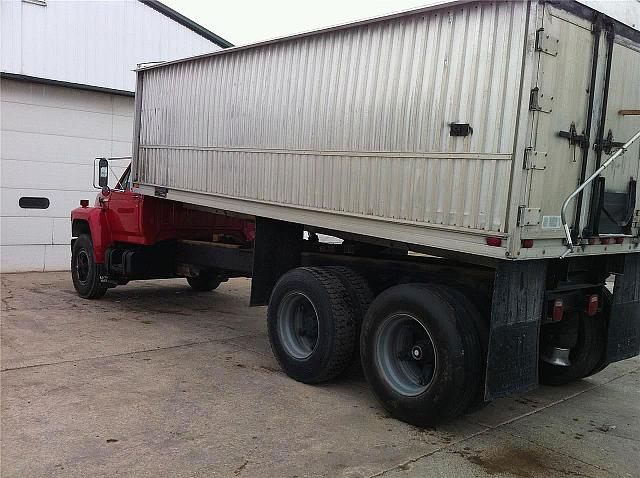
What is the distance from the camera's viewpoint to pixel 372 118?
527 centimetres

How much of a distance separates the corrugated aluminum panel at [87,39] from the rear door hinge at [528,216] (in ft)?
34.4

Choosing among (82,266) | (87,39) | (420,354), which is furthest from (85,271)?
(420,354)

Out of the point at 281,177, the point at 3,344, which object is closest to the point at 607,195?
the point at 281,177

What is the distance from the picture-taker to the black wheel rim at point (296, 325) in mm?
5973

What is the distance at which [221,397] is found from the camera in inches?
208

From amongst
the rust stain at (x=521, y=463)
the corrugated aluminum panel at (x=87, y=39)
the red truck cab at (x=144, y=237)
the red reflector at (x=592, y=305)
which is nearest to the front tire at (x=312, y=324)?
the rust stain at (x=521, y=463)

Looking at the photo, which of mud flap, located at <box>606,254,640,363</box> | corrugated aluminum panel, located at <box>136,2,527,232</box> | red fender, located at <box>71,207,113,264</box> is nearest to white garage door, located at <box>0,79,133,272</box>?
red fender, located at <box>71,207,113,264</box>

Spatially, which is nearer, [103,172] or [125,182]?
[103,172]

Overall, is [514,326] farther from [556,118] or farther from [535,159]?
[556,118]

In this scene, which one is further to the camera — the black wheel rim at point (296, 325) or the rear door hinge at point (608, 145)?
the black wheel rim at point (296, 325)

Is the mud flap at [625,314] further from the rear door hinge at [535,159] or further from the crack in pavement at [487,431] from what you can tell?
the rear door hinge at [535,159]

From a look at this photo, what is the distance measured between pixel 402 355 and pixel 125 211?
210 inches

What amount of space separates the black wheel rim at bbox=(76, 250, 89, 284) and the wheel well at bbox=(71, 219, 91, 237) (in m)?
0.37

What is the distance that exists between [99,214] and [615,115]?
7122mm
